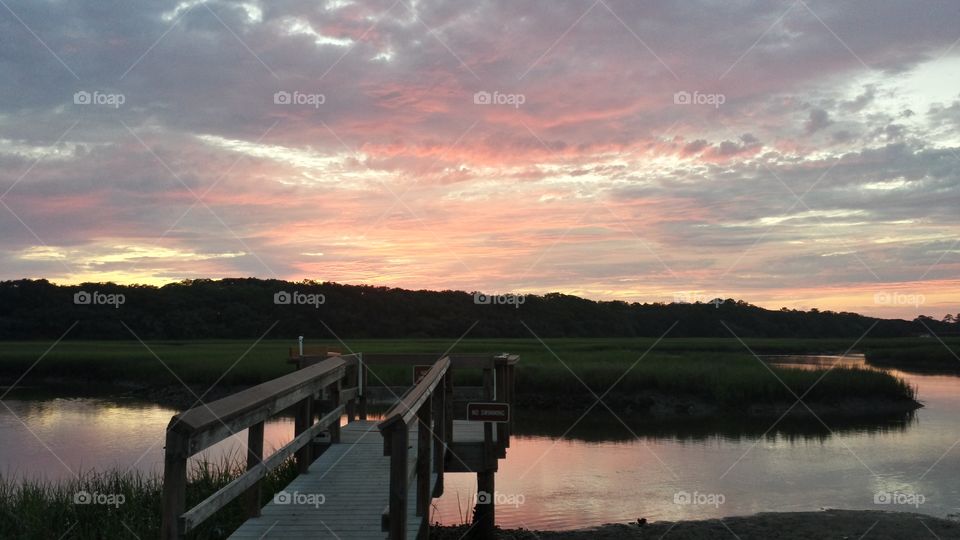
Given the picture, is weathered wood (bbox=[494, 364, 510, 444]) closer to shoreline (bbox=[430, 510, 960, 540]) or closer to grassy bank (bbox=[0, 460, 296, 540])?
shoreline (bbox=[430, 510, 960, 540])

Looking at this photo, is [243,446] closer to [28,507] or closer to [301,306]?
[28,507]

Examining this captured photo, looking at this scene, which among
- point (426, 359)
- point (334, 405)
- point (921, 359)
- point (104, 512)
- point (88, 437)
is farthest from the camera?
point (921, 359)

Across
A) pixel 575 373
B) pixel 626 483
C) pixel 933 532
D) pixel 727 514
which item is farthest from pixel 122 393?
pixel 933 532

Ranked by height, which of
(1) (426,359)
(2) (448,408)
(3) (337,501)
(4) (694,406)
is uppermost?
(1) (426,359)

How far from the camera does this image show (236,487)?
5.69m

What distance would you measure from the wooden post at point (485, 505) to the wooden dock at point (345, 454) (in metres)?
0.02

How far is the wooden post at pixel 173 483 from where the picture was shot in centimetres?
455

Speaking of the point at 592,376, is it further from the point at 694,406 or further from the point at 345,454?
the point at 345,454

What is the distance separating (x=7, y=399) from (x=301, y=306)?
49.2 metres

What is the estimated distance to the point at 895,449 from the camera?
2172 centimetres

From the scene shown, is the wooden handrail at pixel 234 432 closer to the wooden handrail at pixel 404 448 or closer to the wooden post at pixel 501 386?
the wooden handrail at pixel 404 448

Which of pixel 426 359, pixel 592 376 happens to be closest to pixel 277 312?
pixel 592 376

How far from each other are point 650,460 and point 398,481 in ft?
50.4

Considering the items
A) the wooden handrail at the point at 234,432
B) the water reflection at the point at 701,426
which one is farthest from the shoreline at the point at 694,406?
the wooden handrail at the point at 234,432
